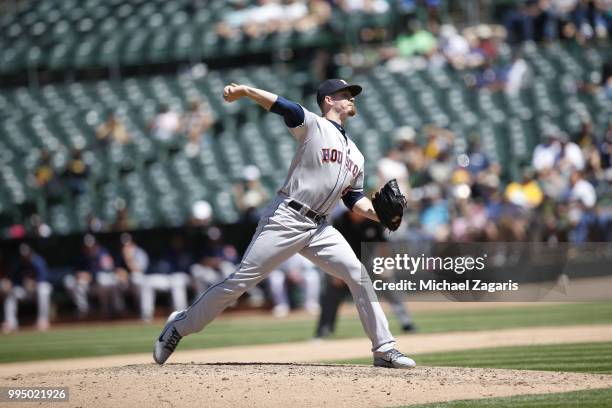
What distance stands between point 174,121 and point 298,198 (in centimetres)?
1319

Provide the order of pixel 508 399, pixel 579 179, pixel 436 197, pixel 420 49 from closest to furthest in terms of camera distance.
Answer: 1. pixel 508 399
2. pixel 579 179
3. pixel 436 197
4. pixel 420 49

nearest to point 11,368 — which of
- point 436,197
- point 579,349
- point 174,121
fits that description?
point 579,349

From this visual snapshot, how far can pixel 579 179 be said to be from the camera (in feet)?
50.9

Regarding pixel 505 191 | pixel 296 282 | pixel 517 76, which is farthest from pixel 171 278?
pixel 517 76

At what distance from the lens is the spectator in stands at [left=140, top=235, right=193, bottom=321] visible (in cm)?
1797

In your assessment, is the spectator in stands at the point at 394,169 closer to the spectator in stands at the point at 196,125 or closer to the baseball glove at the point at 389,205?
the spectator in stands at the point at 196,125

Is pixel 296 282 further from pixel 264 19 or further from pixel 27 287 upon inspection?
pixel 264 19

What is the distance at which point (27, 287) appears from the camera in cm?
1830

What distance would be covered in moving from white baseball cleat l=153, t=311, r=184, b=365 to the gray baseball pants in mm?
61

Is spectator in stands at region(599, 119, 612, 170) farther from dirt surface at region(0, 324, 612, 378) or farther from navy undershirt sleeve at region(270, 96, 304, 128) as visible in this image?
navy undershirt sleeve at region(270, 96, 304, 128)

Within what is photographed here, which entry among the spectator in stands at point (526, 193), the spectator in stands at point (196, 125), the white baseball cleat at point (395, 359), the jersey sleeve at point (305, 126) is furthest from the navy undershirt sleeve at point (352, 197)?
the spectator in stands at point (196, 125)

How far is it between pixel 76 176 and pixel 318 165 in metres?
13.0

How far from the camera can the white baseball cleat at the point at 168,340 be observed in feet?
24.8

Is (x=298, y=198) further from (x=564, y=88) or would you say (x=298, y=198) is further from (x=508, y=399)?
(x=564, y=88)
